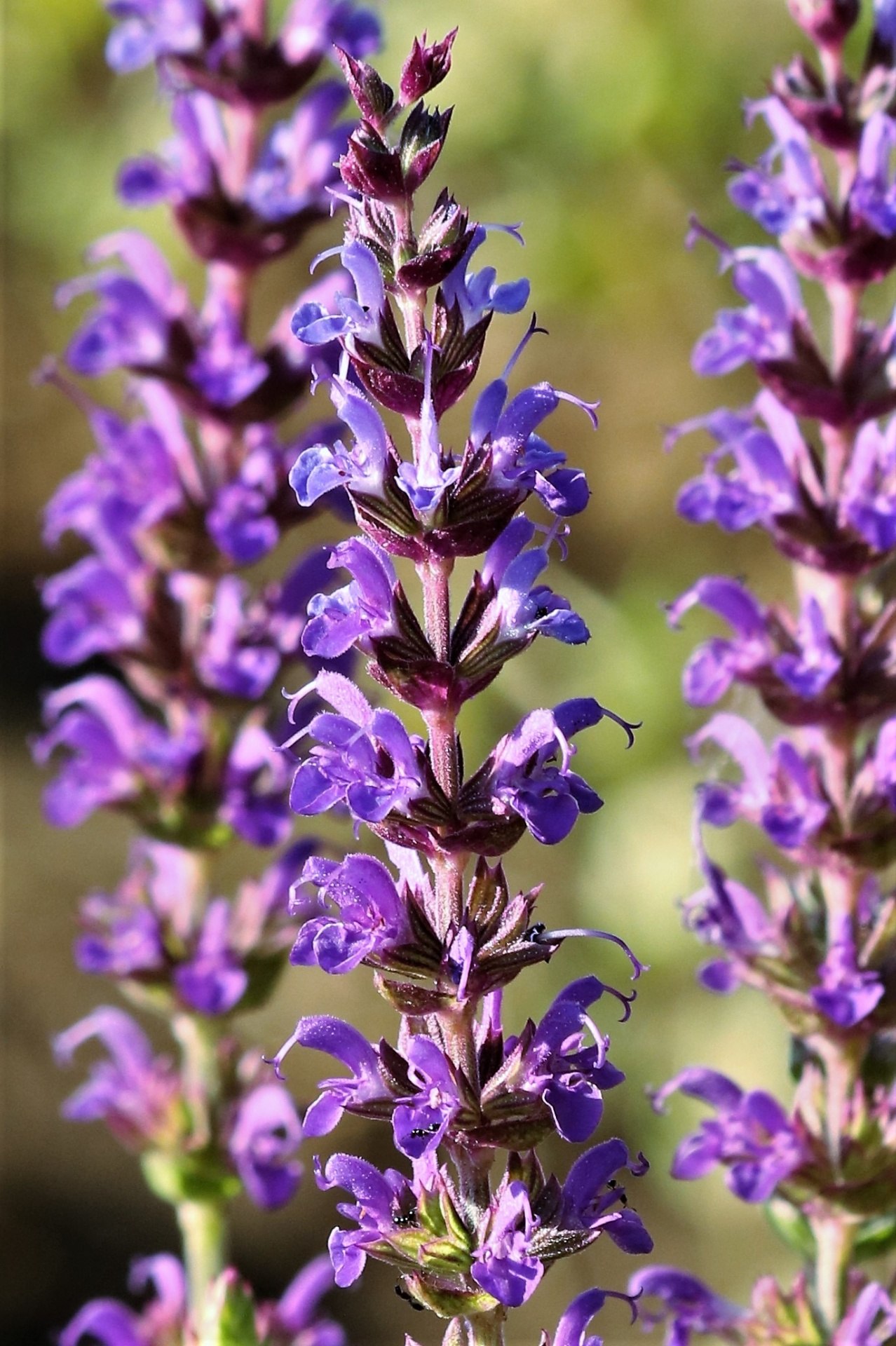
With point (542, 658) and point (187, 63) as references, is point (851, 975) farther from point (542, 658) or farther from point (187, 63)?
point (542, 658)

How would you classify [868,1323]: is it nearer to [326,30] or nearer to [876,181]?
[876,181]

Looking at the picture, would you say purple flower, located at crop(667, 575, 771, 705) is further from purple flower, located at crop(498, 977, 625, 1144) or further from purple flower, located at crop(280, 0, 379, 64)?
purple flower, located at crop(280, 0, 379, 64)

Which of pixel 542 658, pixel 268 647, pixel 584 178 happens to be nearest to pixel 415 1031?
pixel 268 647

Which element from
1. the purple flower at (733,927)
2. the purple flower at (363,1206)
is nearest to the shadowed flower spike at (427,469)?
the purple flower at (363,1206)

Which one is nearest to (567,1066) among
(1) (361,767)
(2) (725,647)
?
(1) (361,767)

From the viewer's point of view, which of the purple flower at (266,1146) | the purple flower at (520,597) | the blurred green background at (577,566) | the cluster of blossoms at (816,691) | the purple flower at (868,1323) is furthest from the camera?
the blurred green background at (577,566)

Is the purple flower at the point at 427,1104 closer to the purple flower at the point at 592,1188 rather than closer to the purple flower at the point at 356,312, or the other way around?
the purple flower at the point at 592,1188
